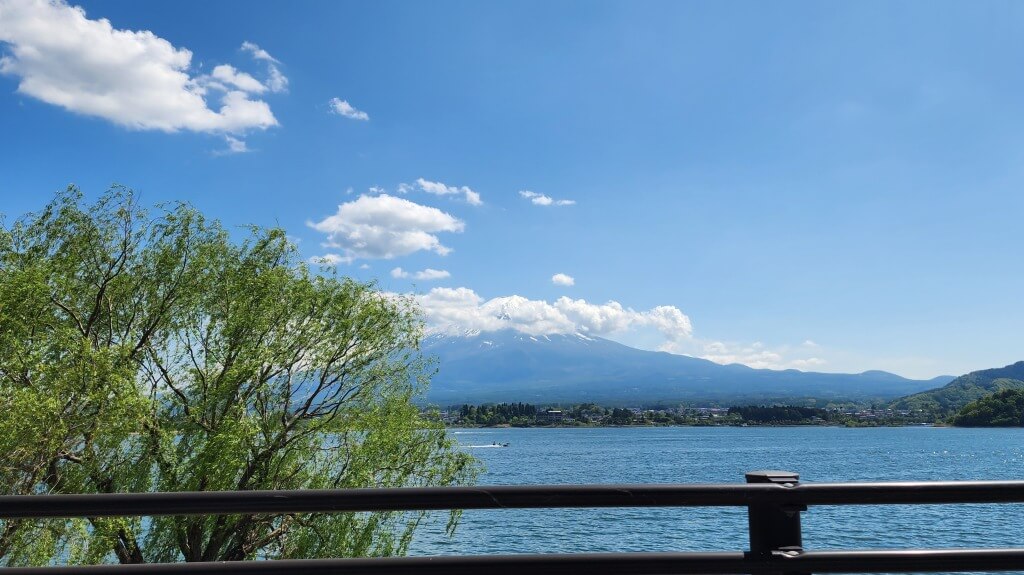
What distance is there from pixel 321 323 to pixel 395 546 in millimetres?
7129

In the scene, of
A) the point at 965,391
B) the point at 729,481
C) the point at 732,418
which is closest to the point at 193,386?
the point at 729,481

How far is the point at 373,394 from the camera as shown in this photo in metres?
23.2

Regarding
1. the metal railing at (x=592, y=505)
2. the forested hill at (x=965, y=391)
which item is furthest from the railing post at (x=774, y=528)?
the forested hill at (x=965, y=391)

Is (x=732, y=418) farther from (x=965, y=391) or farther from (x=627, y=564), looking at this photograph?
(x=627, y=564)

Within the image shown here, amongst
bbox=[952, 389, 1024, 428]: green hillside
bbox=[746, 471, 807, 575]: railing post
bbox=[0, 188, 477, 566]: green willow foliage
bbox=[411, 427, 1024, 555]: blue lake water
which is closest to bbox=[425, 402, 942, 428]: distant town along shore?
bbox=[952, 389, 1024, 428]: green hillside

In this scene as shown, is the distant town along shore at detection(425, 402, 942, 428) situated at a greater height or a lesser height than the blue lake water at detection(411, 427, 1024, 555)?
greater

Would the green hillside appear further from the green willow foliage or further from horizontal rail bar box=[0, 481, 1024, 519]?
horizontal rail bar box=[0, 481, 1024, 519]

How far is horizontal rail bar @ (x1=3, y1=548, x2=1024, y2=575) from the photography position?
236cm

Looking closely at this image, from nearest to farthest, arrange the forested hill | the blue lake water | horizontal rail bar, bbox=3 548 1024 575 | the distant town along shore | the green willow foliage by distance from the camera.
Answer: horizontal rail bar, bbox=3 548 1024 575, the green willow foliage, the blue lake water, the distant town along shore, the forested hill

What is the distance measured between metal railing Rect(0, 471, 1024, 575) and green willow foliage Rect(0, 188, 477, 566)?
51.8ft

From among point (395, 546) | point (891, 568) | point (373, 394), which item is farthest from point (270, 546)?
point (891, 568)

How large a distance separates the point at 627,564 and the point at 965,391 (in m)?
208

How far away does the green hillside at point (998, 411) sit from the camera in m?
127

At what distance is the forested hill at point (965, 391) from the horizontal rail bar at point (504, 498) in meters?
180
